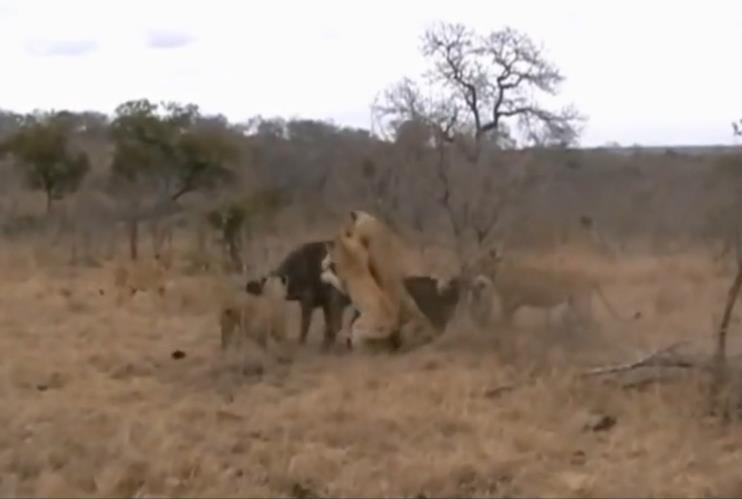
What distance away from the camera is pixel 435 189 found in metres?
16.4

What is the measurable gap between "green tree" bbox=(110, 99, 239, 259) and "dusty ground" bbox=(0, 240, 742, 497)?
9371 millimetres

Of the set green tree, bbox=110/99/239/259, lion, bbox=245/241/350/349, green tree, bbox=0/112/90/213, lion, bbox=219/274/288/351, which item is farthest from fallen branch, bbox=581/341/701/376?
Result: green tree, bbox=0/112/90/213

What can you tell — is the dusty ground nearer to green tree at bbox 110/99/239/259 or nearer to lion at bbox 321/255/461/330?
lion at bbox 321/255/461/330

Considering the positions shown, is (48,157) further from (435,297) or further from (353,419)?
(353,419)

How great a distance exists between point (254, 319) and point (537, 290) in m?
2.56

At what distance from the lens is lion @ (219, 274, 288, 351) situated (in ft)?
35.4

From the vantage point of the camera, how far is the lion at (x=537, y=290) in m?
11.5

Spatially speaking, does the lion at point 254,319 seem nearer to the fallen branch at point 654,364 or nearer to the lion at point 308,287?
the lion at point 308,287

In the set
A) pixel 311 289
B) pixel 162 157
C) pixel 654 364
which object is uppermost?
pixel 162 157

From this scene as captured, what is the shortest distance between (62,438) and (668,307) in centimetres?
705

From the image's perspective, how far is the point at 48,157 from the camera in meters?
22.2

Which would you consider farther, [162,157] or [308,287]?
[162,157]

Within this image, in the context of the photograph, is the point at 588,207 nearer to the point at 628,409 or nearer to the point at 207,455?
the point at 628,409

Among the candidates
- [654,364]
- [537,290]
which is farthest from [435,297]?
[654,364]
